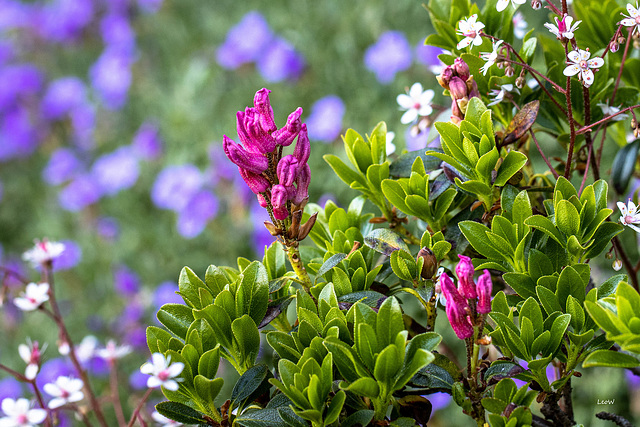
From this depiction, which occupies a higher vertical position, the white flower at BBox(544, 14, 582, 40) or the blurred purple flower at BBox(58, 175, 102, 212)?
the blurred purple flower at BBox(58, 175, 102, 212)

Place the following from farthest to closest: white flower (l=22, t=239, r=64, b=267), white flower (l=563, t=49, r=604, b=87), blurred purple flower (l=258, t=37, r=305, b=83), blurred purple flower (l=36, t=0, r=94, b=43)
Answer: blurred purple flower (l=36, t=0, r=94, b=43) < blurred purple flower (l=258, t=37, r=305, b=83) < white flower (l=22, t=239, r=64, b=267) < white flower (l=563, t=49, r=604, b=87)

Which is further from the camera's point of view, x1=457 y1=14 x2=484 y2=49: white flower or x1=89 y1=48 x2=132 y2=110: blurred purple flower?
x1=89 y1=48 x2=132 y2=110: blurred purple flower

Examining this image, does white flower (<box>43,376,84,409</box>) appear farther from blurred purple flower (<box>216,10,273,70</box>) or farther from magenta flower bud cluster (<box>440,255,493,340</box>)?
blurred purple flower (<box>216,10,273,70</box>)

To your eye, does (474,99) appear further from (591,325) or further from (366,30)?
(366,30)

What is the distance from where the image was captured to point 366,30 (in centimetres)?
243

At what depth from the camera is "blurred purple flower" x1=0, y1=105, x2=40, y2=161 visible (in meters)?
3.05

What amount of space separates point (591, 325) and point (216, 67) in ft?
8.57

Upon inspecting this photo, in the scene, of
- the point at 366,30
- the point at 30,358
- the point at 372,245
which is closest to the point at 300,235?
the point at 372,245

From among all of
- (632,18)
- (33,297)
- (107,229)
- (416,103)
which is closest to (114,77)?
(107,229)

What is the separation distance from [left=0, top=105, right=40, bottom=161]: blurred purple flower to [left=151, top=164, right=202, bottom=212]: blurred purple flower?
48.1 inches

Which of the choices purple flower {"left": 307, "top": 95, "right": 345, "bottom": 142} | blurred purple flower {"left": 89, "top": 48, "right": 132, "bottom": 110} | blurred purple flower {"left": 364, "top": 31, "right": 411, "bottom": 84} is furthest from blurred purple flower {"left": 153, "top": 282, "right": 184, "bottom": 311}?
blurred purple flower {"left": 89, "top": 48, "right": 132, "bottom": 110}

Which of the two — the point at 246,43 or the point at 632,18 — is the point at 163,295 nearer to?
A: the point at 246,43

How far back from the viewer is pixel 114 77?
117 inches

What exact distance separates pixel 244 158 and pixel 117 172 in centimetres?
213
